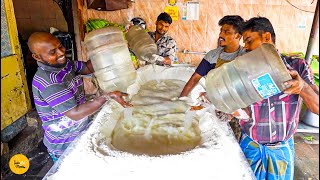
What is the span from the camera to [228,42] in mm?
2256

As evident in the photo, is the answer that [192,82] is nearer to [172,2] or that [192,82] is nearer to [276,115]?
[276,115]

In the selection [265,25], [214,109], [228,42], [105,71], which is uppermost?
[265,25]

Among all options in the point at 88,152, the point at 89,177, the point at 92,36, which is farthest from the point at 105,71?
the point at 89,177

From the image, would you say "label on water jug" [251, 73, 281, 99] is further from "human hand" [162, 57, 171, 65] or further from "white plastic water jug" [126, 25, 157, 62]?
"human hand" [162, 57, 171, 65]

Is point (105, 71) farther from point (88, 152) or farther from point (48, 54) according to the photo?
point (88, 152)

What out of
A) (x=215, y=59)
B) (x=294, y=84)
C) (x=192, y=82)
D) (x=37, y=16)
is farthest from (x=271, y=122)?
(x=37, y=16)

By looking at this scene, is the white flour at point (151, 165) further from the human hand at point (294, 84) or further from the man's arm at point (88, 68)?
the man's arm at point (88, 68)

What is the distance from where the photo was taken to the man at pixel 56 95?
171cm

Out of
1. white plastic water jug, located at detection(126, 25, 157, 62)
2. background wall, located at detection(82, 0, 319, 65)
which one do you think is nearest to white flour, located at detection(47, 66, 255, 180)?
white plastic water jug, located at detection(126, 25, 157, 62)

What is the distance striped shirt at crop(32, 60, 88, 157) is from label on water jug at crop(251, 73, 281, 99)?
1.19 meters

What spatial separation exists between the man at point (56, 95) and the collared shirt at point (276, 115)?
95 cm

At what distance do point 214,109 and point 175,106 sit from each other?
0.64 meters

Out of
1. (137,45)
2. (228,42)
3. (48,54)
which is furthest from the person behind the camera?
(137,45)

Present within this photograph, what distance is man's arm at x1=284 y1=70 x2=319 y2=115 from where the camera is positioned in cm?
130
